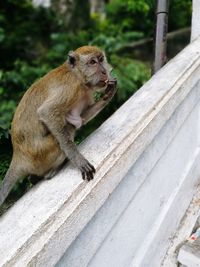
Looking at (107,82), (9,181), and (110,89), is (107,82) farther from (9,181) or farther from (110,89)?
(9,181)

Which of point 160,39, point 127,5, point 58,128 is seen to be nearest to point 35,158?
point 58,128

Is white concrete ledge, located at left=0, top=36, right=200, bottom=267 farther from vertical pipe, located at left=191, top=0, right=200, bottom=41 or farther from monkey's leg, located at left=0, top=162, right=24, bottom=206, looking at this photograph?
vertical pipe, located at left=191, top=0, right=200, bottom=41

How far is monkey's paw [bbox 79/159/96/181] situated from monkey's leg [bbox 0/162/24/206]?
46 cm

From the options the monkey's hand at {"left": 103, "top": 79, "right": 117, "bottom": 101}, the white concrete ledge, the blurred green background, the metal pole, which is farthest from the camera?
the blurred green background

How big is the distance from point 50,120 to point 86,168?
45 centimetres

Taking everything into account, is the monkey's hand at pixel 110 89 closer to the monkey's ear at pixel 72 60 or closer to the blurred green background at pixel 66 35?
the monkey's ear at pixel 72 60

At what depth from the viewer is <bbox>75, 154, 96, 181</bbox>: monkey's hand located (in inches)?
74.9

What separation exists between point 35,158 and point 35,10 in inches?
308

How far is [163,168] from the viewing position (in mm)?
2678

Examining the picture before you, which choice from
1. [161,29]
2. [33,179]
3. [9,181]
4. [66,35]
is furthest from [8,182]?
[66,35]

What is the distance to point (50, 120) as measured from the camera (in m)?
2.29

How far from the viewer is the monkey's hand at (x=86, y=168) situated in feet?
6.24

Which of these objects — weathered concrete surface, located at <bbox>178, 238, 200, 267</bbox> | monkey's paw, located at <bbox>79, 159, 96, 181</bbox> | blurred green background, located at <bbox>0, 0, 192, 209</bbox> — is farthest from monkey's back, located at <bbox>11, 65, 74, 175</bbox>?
blurred green background, located at <bbox>0, 0, 192, 209</bbox>

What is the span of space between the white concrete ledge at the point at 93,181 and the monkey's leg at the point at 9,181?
0.25m
